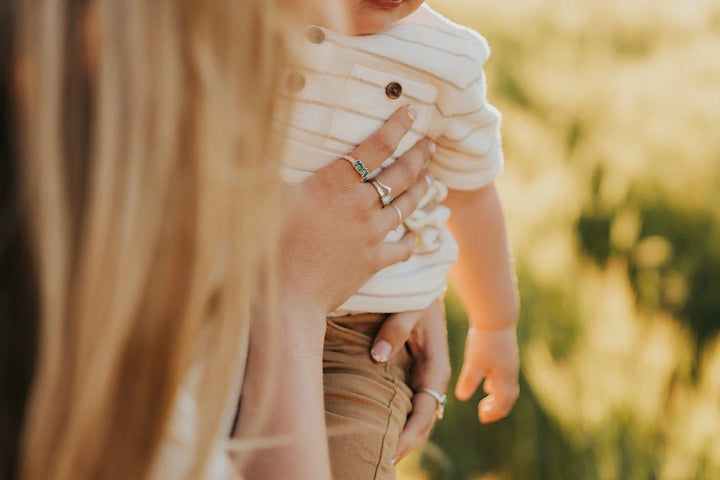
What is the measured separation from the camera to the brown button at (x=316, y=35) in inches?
40.4

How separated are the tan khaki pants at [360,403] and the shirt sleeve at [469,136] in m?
0.23

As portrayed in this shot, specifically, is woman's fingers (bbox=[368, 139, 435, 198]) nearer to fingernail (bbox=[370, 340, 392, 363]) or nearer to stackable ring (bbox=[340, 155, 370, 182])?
stackable ring (bbox=[340, 155, 370, 182])

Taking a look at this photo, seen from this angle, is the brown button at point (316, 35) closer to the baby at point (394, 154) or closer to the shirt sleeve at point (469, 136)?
the baby at point (394, 154)

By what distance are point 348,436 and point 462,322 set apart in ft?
3.11

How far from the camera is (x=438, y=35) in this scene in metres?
1.13

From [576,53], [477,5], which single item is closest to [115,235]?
[576,53]

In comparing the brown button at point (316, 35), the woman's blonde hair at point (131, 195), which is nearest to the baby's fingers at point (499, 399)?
the brown button at point (316, 35)

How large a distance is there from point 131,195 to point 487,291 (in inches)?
37.6

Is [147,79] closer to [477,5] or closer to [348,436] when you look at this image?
[348,436]

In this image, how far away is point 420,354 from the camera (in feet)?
4.36

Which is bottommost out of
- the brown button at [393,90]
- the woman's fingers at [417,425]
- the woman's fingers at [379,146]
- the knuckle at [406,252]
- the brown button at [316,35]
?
the woman's fingers at [417,425]

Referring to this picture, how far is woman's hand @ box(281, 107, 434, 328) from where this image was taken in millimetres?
1014

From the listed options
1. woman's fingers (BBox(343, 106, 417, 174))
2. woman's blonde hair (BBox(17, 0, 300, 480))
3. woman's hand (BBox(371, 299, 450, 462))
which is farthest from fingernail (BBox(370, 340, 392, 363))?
woman's blonde hair (BBox(17, 0, 300, 480))

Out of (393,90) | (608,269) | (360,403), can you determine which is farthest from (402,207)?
(608,269)
